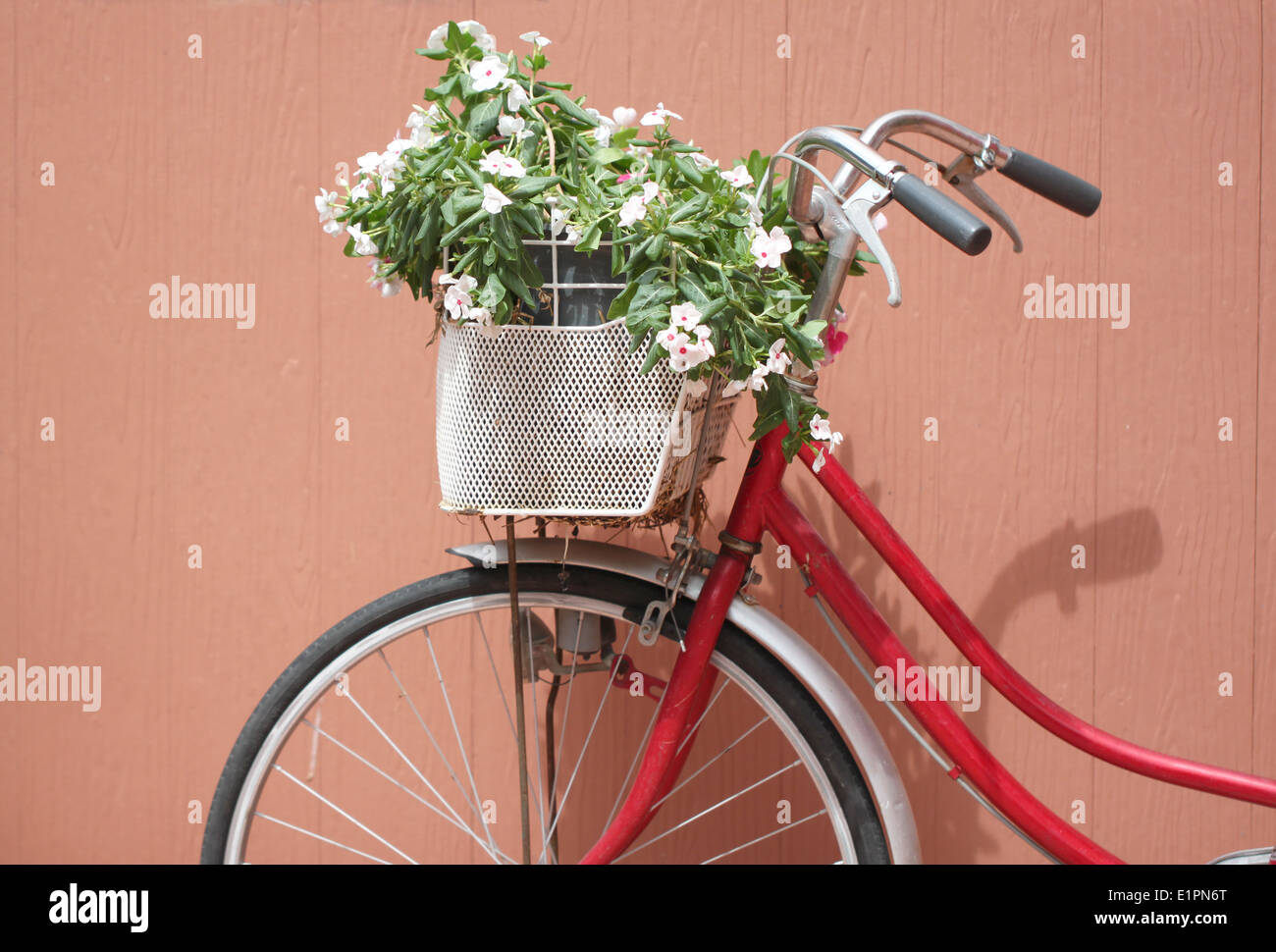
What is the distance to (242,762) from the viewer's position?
1.30 metres

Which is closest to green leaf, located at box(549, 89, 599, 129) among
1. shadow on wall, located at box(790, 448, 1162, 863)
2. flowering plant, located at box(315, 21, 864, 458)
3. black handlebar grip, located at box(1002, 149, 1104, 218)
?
flowering plant, located at box(315, 21, 864, 458)

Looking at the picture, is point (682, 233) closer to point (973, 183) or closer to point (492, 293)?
point (492, 293)

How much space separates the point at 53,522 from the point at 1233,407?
2.03 metres

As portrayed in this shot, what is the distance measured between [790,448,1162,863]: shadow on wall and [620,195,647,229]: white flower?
0.78 m

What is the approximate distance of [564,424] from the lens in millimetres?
1085

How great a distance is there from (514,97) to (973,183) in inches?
20.4

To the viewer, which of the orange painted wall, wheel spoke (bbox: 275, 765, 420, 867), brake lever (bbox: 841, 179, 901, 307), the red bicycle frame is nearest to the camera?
brake lever (bbox: 841, 179, 901, 307)

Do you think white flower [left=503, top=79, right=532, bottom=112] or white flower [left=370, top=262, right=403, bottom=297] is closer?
white flower [left=503, top=79, right=532, bottom=112]

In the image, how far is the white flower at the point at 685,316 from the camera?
98cm

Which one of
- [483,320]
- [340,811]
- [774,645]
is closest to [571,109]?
[483,320]

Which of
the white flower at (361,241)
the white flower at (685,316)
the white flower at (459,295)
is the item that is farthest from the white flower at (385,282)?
the white flower at (685,316)

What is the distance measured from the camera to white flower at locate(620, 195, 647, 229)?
99cm

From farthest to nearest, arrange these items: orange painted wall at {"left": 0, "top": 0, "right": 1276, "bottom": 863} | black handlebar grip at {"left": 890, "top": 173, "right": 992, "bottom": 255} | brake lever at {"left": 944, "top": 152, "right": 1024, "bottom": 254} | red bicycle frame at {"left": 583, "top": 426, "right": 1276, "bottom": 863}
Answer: orange painted wall at {"left": 0, "top": 0, "right": 1276, "bottom": 863} → red bicycle frame at {"left": 583, "top": 426, "right": 1276, "bottom": 863} → brake lever at {"left": 944, "top": 152, "right": 1024, "bottom": 254} → black handlebar grip at {"left": 890, "top": 173, "right": 992, "bottom": 255}

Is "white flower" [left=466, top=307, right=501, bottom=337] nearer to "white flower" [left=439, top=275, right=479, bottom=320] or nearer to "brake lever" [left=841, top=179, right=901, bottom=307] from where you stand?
"white flower" [left=439, top=275, right=479, bottom=320]
